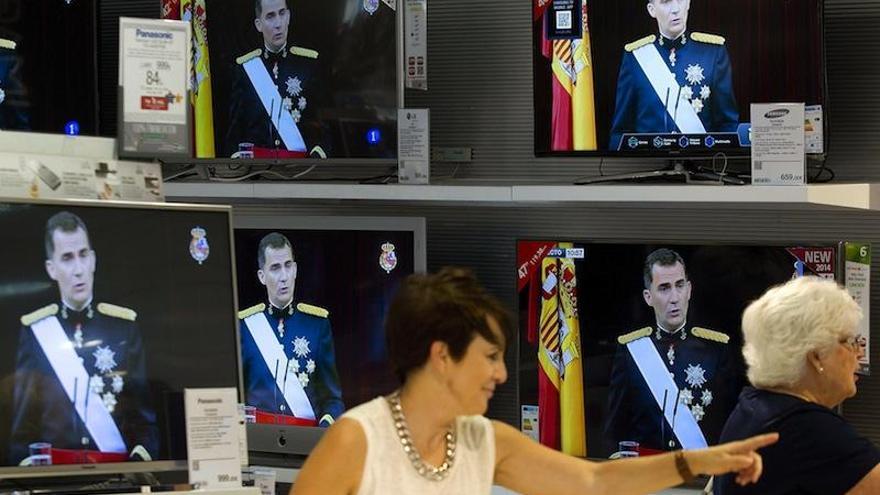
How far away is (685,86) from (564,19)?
449 mm

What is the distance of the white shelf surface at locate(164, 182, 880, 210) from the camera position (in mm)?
4258

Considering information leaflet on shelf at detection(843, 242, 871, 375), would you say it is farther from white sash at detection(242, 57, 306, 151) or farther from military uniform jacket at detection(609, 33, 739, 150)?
white sash at detection(242, 57, 306, 151)

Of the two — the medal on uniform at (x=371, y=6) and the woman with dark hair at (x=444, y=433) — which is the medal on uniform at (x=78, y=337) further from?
the medal on uniform at (x=371, y=6)

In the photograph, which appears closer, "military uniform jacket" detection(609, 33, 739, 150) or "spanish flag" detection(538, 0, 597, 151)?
"military uniform jacket" detection(609, 33, 739, 150)

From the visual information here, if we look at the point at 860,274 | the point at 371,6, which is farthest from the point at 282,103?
the point at 860,274

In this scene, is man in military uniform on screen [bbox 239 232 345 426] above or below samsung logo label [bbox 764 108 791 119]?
below

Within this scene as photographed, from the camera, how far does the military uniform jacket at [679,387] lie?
4652mm

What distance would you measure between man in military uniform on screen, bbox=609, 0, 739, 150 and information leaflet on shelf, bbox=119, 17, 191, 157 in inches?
76.9

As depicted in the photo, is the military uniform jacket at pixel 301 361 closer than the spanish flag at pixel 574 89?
No

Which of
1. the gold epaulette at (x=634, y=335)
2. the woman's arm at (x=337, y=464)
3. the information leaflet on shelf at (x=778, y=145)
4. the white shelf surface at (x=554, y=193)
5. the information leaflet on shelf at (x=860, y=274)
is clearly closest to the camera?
the woman's arm at (x=337, y=464)

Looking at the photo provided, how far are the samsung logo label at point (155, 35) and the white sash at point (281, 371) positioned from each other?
2185mm

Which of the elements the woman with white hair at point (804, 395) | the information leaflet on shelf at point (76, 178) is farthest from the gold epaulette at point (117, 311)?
the woman with white hair at point (804, 395)

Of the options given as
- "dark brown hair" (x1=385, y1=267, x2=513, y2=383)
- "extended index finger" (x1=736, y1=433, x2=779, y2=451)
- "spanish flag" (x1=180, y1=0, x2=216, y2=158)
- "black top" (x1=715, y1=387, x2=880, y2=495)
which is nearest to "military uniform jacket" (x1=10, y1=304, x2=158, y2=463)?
"dark brown hair" (x1=385, y1=267, x2=513, y2=383)

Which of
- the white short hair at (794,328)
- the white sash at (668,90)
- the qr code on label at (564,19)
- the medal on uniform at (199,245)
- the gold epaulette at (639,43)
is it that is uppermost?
the qr code on label at (564,19)
